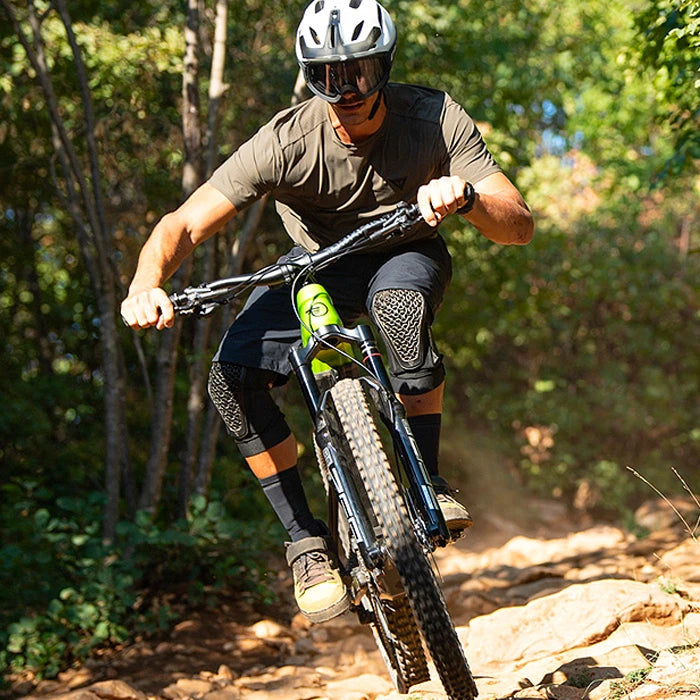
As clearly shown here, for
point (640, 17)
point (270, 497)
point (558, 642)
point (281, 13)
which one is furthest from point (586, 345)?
point (270, 497)

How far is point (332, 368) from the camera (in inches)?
135

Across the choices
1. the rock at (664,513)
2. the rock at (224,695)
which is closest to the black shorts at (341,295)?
the rock at (224,695)

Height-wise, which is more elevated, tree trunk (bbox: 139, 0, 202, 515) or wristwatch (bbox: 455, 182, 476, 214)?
tree trunk (bbox: 139, 0, 202, 515)

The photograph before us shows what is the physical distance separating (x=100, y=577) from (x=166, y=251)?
10.5ft

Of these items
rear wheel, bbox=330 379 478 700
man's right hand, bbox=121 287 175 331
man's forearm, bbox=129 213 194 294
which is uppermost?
man's forearm, bbox=129 213 194 294

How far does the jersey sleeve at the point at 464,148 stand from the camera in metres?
3.49

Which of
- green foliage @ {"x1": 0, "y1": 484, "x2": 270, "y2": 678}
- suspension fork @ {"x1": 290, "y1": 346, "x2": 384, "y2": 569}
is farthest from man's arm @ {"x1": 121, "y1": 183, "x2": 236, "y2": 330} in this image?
green foliage @ {"x1": 0, "y1": 484, "x2": 270, "y2": 678}

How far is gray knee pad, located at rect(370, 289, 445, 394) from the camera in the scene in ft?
11.0

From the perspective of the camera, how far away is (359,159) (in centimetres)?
355

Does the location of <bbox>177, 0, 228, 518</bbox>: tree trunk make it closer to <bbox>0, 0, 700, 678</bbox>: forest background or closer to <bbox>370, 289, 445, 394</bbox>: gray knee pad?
<bbox>0, 0, 700, 678</bbox>: forest background

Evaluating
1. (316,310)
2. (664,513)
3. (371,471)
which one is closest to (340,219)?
(316,310)

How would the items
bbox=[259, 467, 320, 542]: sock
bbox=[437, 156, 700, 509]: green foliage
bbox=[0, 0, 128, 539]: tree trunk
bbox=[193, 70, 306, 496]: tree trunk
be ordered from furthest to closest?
bbox=[437, 156, 700, 509]: green foliage < bbox=[193, 70, 306, 496]: tree trunk < bbox=[0, 0, 128, 539]: tree trunk < bbox=[259, 467, 320, 542]: sock

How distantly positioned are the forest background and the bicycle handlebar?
219cm

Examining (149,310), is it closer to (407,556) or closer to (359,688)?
(407,556)
